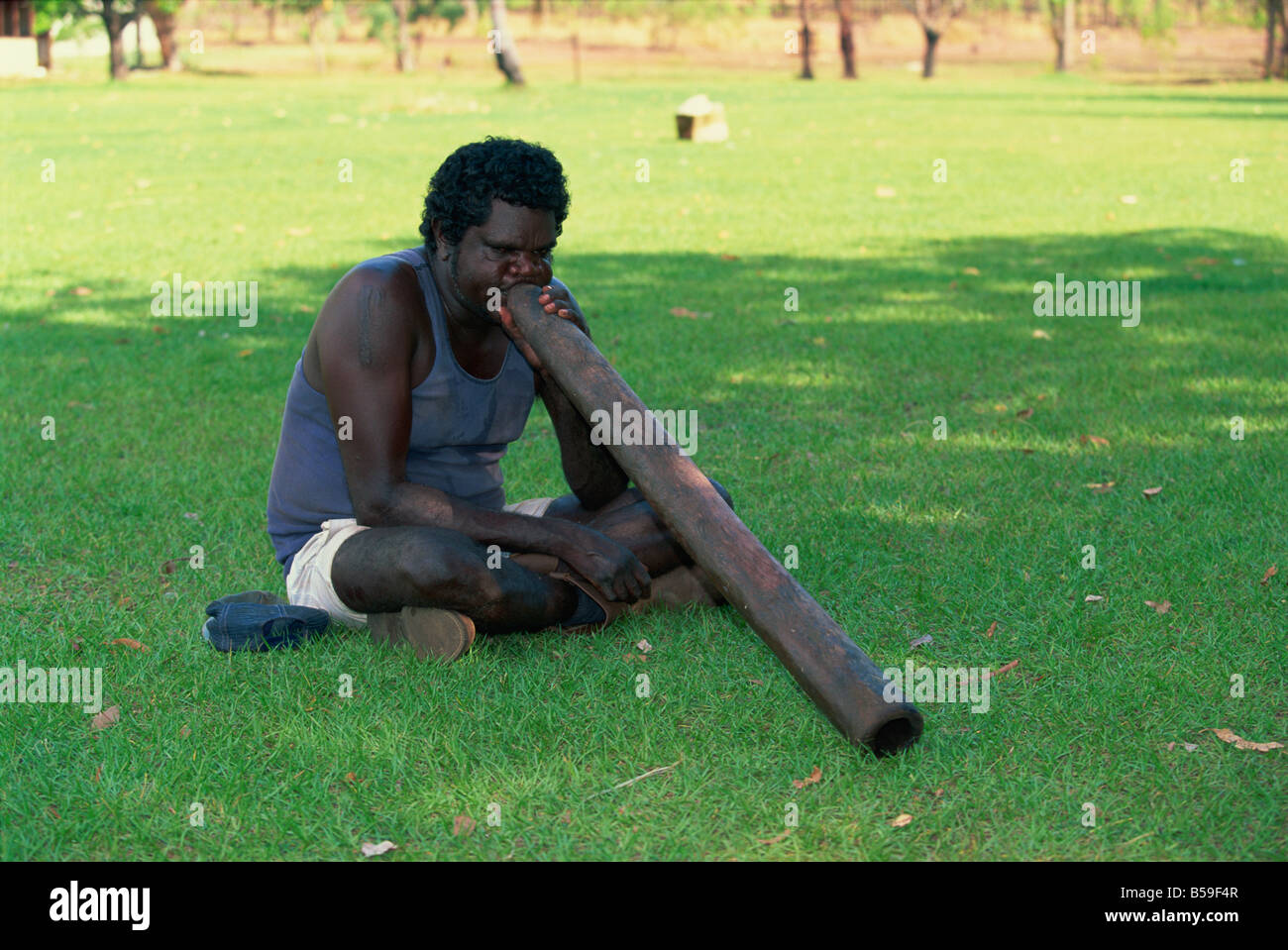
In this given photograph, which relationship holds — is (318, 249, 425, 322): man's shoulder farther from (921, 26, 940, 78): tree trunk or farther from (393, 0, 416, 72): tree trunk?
(921, 26, 940, 78): tree trunk

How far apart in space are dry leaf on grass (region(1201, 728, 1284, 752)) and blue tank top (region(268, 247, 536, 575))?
2.34m

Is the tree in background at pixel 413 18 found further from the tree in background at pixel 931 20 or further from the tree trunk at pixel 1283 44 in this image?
the tree trunk at pixel 1283 44

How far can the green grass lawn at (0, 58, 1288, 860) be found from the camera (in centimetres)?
344

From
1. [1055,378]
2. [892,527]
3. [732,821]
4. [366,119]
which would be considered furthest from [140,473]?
[366,119]

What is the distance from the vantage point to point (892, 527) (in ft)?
18.2

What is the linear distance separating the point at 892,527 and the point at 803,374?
2.59 m

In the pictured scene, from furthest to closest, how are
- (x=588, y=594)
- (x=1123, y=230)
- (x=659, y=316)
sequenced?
1. (x=1123, y=230)
2. (x=659, y=316)
3. (x=588, y=594)

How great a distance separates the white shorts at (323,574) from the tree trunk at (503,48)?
3140 cm

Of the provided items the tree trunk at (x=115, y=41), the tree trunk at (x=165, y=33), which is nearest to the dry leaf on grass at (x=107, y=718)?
the tree trunk at (x=115, y=41)

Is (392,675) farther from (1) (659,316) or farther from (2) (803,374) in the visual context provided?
(1) (659,316)

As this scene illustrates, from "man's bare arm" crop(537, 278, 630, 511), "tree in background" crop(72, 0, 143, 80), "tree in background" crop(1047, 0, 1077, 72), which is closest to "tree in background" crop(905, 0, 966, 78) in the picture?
"tree in background" crop(1047, 0, 1077, 72)

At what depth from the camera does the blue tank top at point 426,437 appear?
4.34 meters

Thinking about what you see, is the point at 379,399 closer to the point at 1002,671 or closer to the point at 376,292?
the point at 376,292

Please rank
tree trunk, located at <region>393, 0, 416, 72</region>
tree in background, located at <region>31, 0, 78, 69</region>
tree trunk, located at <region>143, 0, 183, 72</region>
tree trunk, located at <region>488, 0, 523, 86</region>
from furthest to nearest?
1. tree trunk, located at <region>143, 0, 183, 72</region>
2. tree trunk, located at <region>393, 0, 416, 72</region>
3. tree in background, located at <region>31, 0, 78, 69</region>
4. tree trunk, located at <region>488, 0, 523, 86</region>
